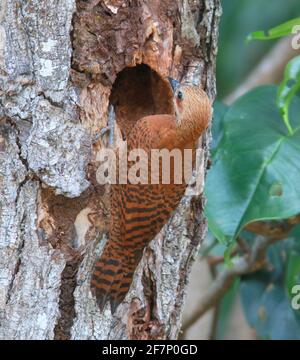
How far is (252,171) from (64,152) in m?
0.75

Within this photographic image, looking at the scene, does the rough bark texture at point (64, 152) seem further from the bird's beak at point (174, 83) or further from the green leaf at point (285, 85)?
the green leaf at point (285, 85)

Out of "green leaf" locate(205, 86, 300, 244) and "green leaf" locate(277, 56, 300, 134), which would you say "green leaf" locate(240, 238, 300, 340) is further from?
"green leaf" locate(277, 56, 300, 134)

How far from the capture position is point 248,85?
4285 mm

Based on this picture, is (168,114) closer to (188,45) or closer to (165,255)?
(188,45)

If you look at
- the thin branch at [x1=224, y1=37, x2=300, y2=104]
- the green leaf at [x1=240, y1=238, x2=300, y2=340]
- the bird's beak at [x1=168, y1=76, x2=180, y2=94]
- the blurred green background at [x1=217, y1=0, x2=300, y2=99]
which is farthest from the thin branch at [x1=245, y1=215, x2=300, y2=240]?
the blurred green background at [x1=217, y1=0, x2=300, y2=99]

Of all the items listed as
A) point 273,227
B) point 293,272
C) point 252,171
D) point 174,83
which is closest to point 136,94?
point 174,83

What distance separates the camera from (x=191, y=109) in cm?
267

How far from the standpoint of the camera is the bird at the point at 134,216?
2.46 meters

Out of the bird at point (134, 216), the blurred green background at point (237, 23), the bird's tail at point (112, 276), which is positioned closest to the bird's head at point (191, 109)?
the bird at point (134, 216)

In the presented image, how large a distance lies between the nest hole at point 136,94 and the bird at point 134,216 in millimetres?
107

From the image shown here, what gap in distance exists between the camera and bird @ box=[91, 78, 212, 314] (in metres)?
2.46

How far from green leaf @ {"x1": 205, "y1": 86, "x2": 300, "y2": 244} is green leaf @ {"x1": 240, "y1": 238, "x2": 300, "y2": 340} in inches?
31.0
